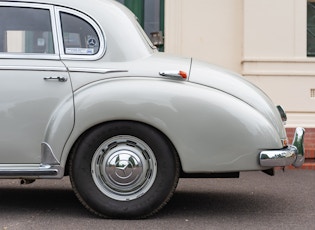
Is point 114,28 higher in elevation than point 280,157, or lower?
higher

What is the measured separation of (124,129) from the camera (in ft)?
16.0

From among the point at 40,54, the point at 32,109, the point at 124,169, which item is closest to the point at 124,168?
the point at 124,169

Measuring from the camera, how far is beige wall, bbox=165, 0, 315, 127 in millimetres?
9977

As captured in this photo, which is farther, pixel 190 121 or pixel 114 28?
pixel 114 28

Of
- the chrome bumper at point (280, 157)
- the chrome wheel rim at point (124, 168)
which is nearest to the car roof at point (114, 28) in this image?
the chrome wheel rim at point (124, 168)

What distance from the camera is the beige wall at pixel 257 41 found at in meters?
9.98

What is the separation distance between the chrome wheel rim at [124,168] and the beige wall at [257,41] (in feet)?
17.3

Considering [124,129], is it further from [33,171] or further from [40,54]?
[40,54]

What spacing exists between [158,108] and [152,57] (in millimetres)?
559

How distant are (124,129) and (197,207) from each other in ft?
4.05

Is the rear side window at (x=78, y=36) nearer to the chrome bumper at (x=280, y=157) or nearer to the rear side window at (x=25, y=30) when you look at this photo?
the rear side window at (x=25, y=30)

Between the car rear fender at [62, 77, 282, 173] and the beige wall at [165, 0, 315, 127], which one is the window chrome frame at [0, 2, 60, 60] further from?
the beige wall at [165, 0, 315, 127]

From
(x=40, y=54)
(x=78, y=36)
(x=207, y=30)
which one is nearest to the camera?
(x=40, y=54)

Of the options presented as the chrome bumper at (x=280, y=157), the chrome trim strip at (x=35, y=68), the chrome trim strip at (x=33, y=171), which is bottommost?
the chrome trim strip at (x=33, y=171)
